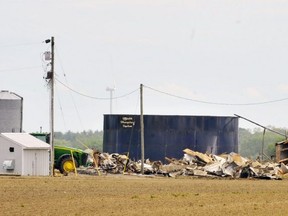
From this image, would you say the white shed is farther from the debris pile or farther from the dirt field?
the dirt field

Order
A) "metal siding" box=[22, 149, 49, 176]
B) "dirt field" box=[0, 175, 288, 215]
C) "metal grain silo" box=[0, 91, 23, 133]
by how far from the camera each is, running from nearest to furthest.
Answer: "dirt field" box=[0, 175, 288, 215]
"metal siding" box=[22, 149, 49, 176]
"metal grain silo" box=[0, 91, 23, 133]

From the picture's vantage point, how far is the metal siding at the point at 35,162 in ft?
217

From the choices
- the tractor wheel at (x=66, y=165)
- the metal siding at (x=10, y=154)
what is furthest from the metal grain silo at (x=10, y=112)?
the metal siding at (x=10, y=154)

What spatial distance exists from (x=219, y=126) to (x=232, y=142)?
84.4 inches

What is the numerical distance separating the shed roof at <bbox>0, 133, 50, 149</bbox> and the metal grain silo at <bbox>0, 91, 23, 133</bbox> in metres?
15.0

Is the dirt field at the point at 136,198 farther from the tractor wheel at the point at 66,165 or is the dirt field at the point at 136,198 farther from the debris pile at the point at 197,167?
the tractor wheel at the point at 66,165

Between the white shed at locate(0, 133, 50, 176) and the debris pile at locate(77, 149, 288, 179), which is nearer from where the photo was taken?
the white shed at locate(0, 133, 50, 176)

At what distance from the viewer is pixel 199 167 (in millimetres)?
72438

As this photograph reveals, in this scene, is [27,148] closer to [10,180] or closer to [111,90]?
[10,180]

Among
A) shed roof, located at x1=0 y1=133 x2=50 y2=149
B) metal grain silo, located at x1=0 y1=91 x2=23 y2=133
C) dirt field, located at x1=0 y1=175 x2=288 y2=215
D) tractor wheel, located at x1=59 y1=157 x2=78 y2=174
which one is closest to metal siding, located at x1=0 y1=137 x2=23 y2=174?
shed roof, located at x1=0 y1=133 x2=50 y2=149

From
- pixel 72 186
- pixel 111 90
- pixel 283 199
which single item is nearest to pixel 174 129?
pixel 111 90

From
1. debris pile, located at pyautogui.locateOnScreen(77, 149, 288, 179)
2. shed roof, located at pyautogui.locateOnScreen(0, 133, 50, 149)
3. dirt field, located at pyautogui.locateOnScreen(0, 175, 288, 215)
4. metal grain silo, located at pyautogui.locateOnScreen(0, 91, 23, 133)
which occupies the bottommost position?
dirt field, located at pyautogui.locateOnScreen(0, 175, 288, 215)

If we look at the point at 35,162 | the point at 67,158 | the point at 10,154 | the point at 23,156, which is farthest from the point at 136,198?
the point at 67,158

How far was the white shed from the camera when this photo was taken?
66062 mm
